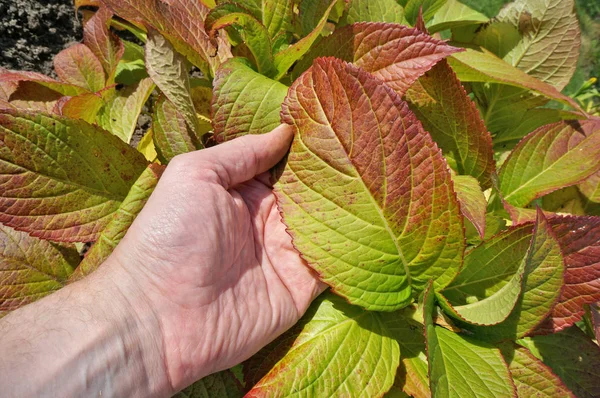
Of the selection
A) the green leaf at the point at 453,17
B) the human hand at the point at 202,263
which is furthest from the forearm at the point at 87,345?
the green leaf at the point at 453,17

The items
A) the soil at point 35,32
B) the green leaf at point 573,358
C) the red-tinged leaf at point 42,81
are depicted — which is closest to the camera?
the green leaf at point 573,358

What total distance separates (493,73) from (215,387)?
3.48ft

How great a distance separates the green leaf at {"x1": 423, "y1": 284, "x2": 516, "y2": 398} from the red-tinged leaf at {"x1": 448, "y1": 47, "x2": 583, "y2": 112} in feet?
1.87

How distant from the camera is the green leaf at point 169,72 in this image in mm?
1028

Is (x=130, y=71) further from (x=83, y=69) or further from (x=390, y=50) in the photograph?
(x=390, y=50)

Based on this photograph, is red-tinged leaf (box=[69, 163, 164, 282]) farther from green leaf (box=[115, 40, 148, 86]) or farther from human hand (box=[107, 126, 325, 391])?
green leaf (box=[115, 40, 148, 86])

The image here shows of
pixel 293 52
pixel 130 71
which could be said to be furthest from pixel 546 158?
pixel 130 71

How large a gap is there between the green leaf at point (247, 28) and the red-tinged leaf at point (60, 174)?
0.36m

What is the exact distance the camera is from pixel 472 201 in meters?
1.07

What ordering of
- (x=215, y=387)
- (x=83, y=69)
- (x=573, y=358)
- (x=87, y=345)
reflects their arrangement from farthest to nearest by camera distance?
(x=83, y=69) → (x=573, y=358) → (x=215, y=387) → (x=87, y=345)

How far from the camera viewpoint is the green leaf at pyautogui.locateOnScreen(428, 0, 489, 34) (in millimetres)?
1520

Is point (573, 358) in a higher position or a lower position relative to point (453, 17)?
lower

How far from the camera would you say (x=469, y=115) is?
1158 millimetres

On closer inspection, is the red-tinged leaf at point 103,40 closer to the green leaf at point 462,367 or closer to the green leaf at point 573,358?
the green leaf at point 462,367
